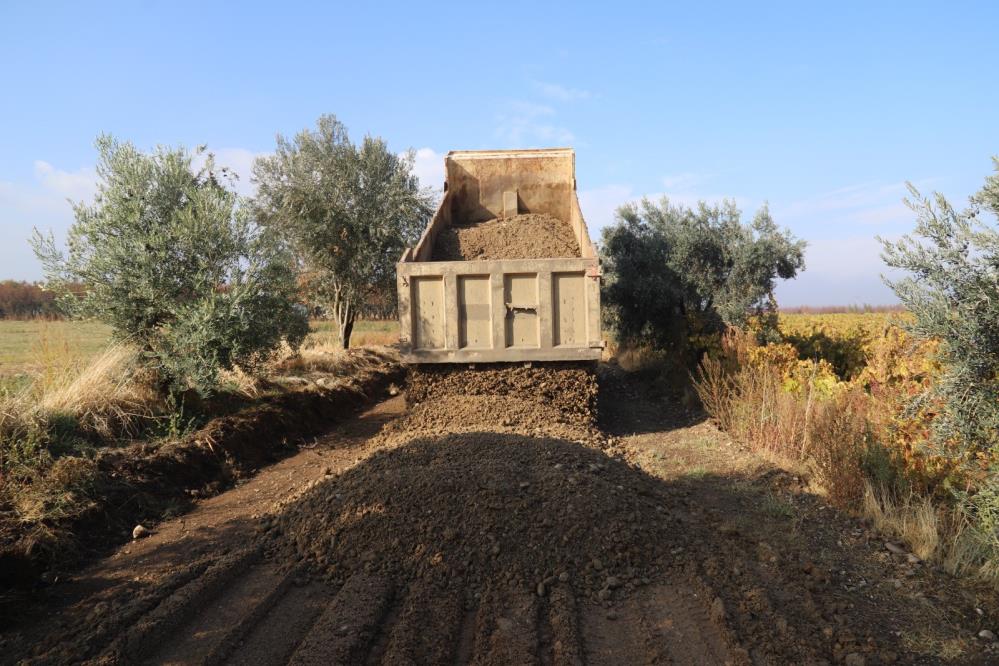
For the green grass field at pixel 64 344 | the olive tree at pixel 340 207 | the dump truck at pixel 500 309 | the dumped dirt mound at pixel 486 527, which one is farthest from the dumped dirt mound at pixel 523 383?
the olive tree at pixel 340 207

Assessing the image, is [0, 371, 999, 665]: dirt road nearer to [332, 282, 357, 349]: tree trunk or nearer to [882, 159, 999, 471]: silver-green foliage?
[882, 159, 999, 471]: silver-green foliage

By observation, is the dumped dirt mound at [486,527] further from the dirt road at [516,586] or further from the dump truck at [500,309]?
the dump truck at [500,309]

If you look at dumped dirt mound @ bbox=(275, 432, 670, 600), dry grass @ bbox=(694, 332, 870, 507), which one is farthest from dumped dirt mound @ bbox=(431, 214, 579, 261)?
dumped dirt mound @ bbox=(275, 432, 670, 600)

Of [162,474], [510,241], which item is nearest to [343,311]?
[510,241]

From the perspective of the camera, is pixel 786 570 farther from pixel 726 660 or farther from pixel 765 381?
pixel 765 381

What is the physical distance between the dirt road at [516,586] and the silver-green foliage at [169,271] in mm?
2955

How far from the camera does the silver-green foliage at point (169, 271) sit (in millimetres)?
8570

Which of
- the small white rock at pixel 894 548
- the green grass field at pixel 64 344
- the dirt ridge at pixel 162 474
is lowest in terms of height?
the small white rock at pixel 894 548

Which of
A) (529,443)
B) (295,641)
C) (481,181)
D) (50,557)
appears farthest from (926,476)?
(481,181)

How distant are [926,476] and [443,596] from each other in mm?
4029

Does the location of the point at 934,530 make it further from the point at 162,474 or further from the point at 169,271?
the point at 169,271

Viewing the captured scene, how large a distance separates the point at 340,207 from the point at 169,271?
268 inches

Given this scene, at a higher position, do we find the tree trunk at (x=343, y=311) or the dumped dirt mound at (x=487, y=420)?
the tree trunk at (x=343, y=311)

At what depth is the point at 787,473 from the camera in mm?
6832
